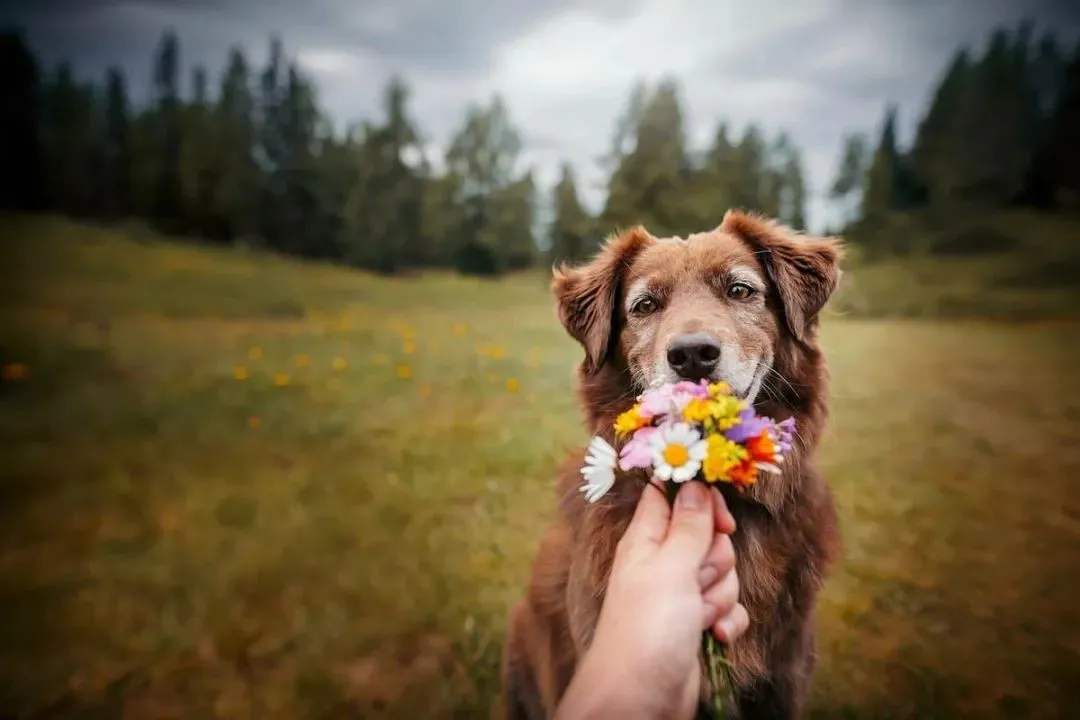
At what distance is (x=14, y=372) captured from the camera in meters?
2.21

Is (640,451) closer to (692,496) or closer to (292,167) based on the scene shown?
(692,496)

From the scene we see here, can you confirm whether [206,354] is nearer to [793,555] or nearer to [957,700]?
[793,555]

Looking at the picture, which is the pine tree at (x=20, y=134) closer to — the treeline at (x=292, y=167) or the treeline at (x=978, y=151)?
the treeline at (x=292, y=167)

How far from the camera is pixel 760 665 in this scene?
1.24m

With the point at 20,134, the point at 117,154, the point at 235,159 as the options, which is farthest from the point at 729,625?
the point at 20,134

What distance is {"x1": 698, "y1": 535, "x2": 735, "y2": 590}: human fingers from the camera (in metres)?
0.84

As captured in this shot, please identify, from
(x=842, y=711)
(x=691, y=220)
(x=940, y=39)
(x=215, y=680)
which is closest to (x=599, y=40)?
(x=691, y=220)

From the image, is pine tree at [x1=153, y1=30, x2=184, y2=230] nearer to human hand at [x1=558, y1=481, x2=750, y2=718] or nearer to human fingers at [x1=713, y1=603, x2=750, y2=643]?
human hand at [x1=558, y1=481, x2=750, y2=718]

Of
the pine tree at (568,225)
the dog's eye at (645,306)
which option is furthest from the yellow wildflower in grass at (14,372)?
the dog's eye at (645,306)

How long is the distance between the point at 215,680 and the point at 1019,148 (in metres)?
3.04

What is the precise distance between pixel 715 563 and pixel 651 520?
0.12m

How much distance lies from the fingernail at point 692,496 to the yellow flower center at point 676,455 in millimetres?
59

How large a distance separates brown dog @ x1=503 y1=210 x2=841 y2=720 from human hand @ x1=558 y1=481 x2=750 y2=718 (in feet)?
1.22

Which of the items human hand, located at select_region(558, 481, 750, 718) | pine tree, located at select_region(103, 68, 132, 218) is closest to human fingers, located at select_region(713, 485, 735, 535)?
human hand, located at select_region(558, 481, 750, 718)
